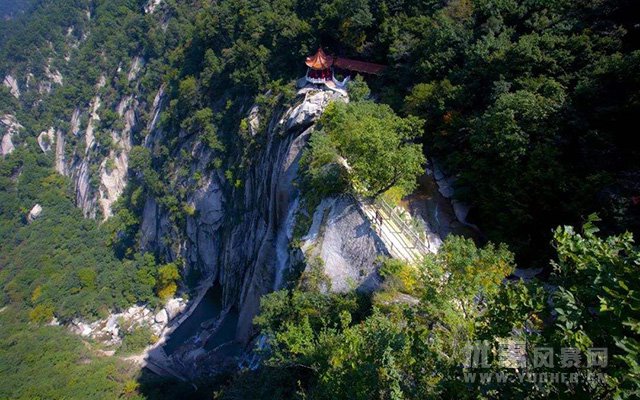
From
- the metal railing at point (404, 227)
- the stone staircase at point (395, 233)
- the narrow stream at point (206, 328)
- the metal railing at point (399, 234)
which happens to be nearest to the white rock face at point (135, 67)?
the narrow stream at point (206, 328)

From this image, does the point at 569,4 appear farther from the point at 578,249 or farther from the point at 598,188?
the point at 578,249

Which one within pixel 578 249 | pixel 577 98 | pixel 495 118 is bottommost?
pixel 578 249

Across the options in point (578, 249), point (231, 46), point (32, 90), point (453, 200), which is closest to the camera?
point (578, 249)

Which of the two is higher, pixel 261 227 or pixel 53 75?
pixel 53 75

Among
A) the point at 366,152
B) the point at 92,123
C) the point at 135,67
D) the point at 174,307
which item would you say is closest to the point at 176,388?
the point at 174,307

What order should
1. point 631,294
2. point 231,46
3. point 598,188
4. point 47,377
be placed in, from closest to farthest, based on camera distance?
point 631,294
point 598,188
point 47,377
point 231,46

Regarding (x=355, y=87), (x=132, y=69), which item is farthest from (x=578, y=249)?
(x=132, y=69)

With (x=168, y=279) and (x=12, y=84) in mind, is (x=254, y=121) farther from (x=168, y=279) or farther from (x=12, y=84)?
(x=12, y=84)
